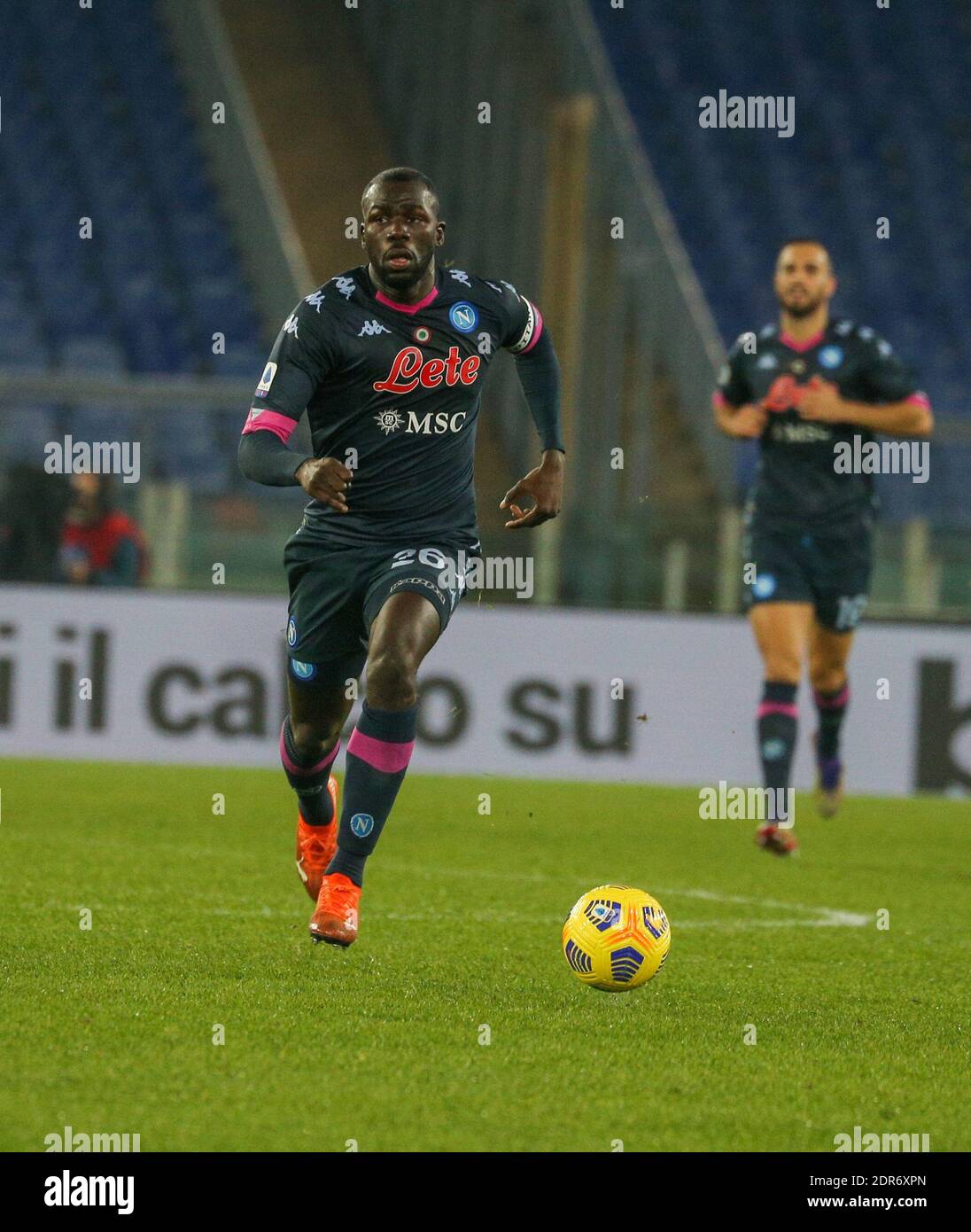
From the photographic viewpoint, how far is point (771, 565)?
929cm

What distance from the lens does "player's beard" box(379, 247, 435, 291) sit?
6.02 metres

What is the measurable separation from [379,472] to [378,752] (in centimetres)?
87

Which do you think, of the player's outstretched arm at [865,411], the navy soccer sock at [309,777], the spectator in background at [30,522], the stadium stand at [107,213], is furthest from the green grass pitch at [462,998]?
the stadium stand at [107,213]

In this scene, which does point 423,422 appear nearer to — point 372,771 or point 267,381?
point 267,381

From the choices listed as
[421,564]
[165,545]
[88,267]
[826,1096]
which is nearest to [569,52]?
[88,267]

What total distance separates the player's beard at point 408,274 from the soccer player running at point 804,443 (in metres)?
3.41

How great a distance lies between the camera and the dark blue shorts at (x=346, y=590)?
602cm

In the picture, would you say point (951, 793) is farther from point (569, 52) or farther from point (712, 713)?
point (569, 52)

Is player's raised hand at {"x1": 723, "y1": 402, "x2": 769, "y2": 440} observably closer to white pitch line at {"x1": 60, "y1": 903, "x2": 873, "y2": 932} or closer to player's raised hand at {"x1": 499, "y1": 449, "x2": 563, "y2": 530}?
white pitch line at {"x1": 60, "y1": 903, "x2": 873, "y2": 932}

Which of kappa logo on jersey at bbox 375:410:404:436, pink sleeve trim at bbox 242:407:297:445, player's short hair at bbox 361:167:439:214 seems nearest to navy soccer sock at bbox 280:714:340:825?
kappa logo on jersey at bbox 375:410:404:436

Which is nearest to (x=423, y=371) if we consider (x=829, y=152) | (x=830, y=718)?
(x=830, y=718)

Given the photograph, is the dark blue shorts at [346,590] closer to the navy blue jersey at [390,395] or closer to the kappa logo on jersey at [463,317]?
the navy blue jersey at [390,395]

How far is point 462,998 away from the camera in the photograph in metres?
5.30

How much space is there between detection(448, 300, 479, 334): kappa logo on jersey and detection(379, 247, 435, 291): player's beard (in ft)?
0.63
